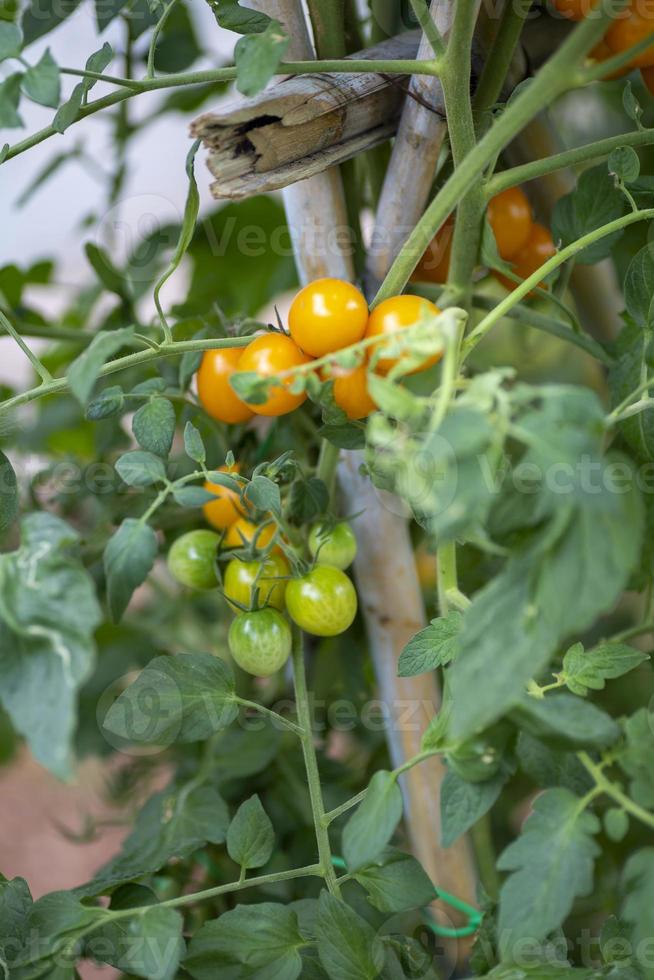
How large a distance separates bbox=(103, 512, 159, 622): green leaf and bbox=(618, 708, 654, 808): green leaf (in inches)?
7.7

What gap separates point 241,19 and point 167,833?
1.46 feet

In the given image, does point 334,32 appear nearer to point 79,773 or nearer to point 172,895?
point 172,895

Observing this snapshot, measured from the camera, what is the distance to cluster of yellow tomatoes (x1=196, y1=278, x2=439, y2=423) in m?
0.39

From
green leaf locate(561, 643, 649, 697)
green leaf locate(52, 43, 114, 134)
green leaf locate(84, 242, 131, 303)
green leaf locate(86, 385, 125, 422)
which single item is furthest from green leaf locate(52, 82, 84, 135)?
green leaf locate(561, 643, 649, 697)

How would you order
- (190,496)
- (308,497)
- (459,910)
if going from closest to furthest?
1. (190,496)
2. (308,497)
3. (459,910)

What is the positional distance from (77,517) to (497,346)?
447 millimetres

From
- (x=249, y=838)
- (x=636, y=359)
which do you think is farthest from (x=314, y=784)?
(x=636, y=359)

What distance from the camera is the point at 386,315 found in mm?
389

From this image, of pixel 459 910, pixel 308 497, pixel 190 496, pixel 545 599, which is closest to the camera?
pixel 545 599

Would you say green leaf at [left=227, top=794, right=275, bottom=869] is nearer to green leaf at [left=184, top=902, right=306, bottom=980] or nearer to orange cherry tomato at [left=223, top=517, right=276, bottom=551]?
green leaf at [left=184, top=902, right=306, bottom=980]

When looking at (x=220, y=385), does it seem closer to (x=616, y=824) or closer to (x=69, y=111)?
(x=69, y=111)

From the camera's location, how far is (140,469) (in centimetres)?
39

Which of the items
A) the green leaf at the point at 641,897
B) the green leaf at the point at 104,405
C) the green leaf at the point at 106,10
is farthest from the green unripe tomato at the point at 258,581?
the green leaf at the point at 106,10

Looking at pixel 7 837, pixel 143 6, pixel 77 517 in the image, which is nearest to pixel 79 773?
pixel 7 837
